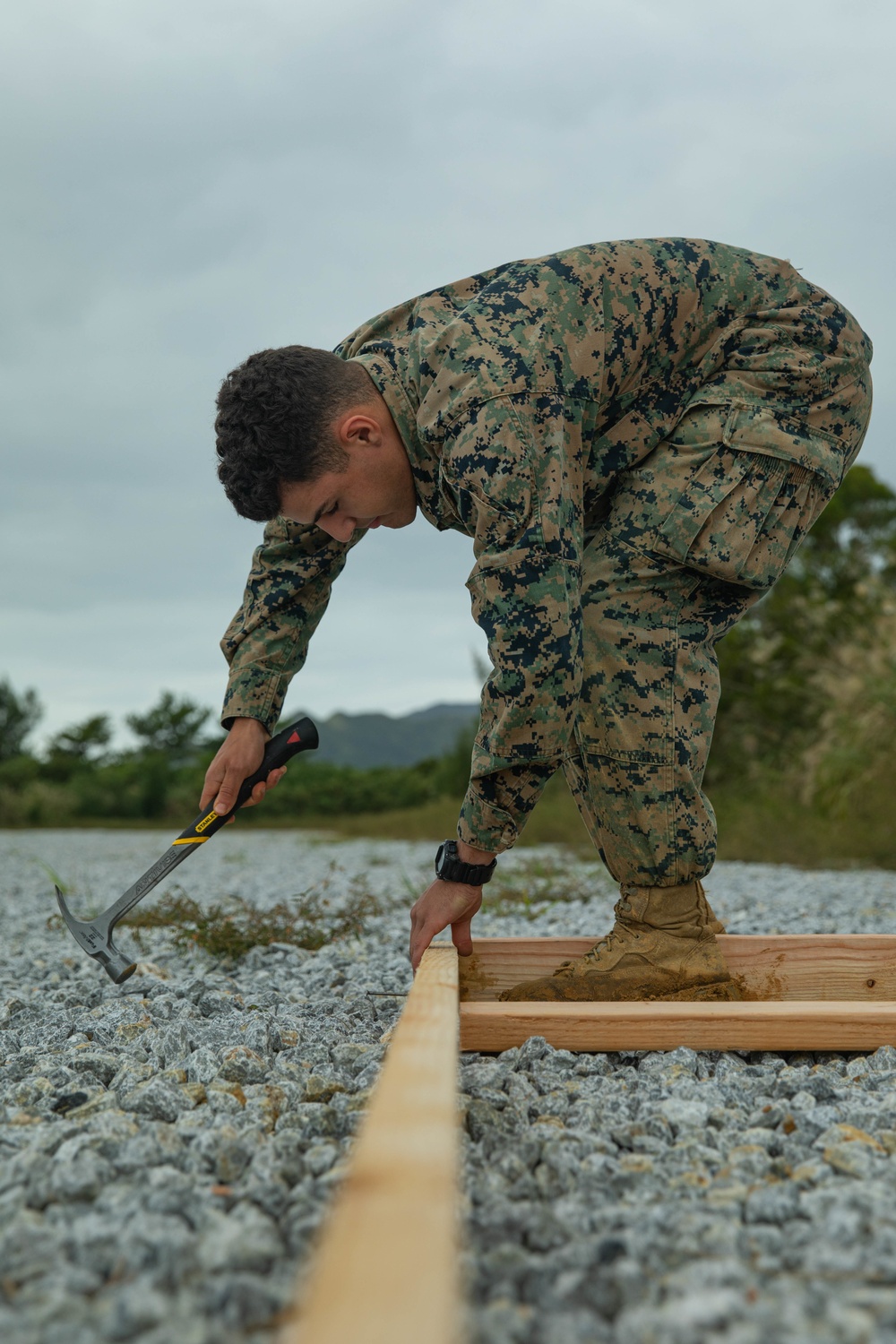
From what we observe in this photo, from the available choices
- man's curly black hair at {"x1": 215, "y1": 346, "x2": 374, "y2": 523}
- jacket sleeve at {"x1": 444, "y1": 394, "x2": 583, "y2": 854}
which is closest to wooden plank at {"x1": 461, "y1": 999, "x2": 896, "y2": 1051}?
jacket sleeve at {"x1": 444, "y1": 394, "x2": 583, "y2": 854}

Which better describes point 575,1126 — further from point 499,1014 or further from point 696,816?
point 696,816

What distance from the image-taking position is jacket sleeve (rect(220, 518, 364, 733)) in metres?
2.54

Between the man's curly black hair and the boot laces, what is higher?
the man's curly black hair

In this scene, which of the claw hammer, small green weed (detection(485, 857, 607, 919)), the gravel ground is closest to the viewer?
the gravel ground

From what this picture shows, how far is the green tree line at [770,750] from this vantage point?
7.59m

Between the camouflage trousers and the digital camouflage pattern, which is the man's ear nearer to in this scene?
the digital camouflage pattern

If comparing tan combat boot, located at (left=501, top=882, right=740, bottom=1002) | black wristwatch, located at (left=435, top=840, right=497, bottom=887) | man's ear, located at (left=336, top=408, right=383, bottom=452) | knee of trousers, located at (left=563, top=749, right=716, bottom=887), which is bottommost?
tan combat boot, located at (left=501, top=882, right=740, bottom=1002)

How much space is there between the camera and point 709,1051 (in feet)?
6.29

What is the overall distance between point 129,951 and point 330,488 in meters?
1.87

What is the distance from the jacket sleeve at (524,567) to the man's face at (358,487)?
0.74ft

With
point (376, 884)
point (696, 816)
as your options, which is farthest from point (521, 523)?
point (376, 884)

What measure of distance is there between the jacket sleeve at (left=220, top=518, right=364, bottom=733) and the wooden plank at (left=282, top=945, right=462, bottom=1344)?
144 cm

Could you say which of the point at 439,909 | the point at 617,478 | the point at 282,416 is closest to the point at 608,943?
→ the point at 439,909

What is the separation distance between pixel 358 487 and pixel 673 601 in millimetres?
717
